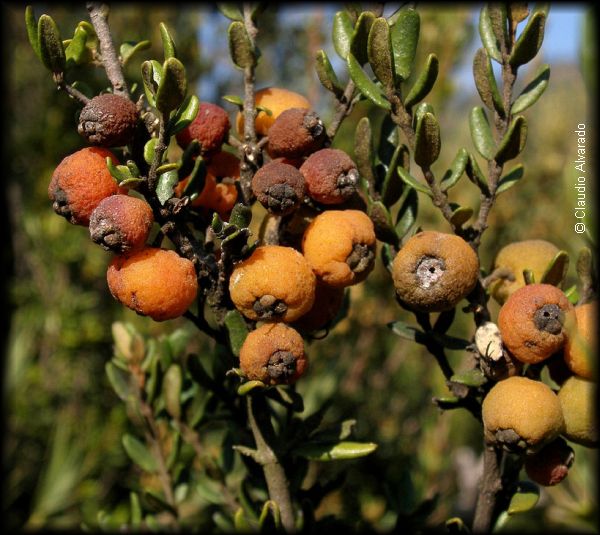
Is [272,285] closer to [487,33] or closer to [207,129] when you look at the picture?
[207,129]

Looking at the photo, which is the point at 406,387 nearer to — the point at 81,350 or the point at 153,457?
the point at 81,350

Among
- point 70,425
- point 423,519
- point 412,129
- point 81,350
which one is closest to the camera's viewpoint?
point 412,129

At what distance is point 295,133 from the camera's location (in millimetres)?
841

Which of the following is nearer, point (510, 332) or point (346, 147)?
point (510, 332)

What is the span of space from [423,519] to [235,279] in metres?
0.62

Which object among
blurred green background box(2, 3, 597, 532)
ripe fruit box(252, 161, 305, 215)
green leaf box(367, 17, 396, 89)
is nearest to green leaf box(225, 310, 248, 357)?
ripe fruit box(252, 161, 305, 215)

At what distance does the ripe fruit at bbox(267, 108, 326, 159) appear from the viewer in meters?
0.84

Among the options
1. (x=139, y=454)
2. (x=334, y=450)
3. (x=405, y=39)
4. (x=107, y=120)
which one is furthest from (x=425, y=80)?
(x=139, y=454)

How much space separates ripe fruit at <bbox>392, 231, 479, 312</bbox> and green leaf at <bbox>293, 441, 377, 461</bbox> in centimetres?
23

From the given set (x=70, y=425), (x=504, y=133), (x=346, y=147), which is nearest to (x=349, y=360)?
(x=346, y=147)

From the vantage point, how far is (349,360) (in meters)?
2.48

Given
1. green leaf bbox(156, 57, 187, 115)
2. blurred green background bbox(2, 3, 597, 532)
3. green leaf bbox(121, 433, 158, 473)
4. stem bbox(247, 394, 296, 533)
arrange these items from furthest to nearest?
blurred green background bbox(2, 3, 597, 532) < green leaf bbox(121, 433, 158, 473) < stem bbox(247, 394, 296, 533) < green leaf bbox(156, 57, 187, 115)

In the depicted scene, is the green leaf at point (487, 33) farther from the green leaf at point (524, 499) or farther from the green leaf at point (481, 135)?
the green leaf at point (524, 499)

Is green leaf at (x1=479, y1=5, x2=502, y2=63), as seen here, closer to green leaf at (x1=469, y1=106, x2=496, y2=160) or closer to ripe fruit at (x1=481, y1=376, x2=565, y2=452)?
green leaf at (x1=469, y1=106, x2=496, y2=160)
